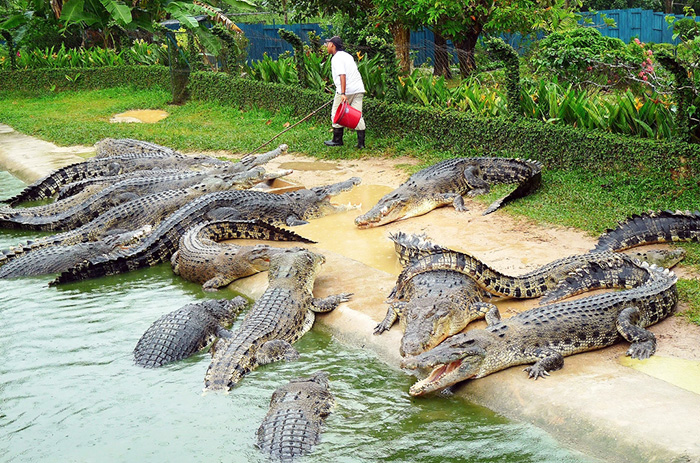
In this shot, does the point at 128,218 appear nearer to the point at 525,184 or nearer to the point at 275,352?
the point at 275,352

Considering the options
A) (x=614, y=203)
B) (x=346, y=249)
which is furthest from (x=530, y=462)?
(x=614, y=203)

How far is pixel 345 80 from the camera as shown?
446 inches

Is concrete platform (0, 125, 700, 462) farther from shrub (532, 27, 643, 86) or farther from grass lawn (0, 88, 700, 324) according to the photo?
shrub (532, 27, 643, 86)

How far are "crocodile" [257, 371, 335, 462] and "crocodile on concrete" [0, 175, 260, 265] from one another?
15.7 feet

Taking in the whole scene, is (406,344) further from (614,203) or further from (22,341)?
(614,203)

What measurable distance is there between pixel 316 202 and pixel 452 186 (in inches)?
67.4

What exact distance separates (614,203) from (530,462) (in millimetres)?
4635

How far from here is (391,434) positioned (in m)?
4.64

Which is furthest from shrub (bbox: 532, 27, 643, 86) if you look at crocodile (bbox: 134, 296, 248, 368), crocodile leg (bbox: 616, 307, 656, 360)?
crocodile (bbox: 134, 296, 248, 368)

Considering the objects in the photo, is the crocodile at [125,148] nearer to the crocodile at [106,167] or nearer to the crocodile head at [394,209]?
the crocodile at [106,167]

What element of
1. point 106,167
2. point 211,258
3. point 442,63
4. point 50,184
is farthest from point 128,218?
point 442,63

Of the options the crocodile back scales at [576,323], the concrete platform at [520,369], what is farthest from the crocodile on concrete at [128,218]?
the crocodile back scales at [576,323]

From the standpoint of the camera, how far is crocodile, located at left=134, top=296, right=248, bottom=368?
5.75 meters

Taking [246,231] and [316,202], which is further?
[316,202]
